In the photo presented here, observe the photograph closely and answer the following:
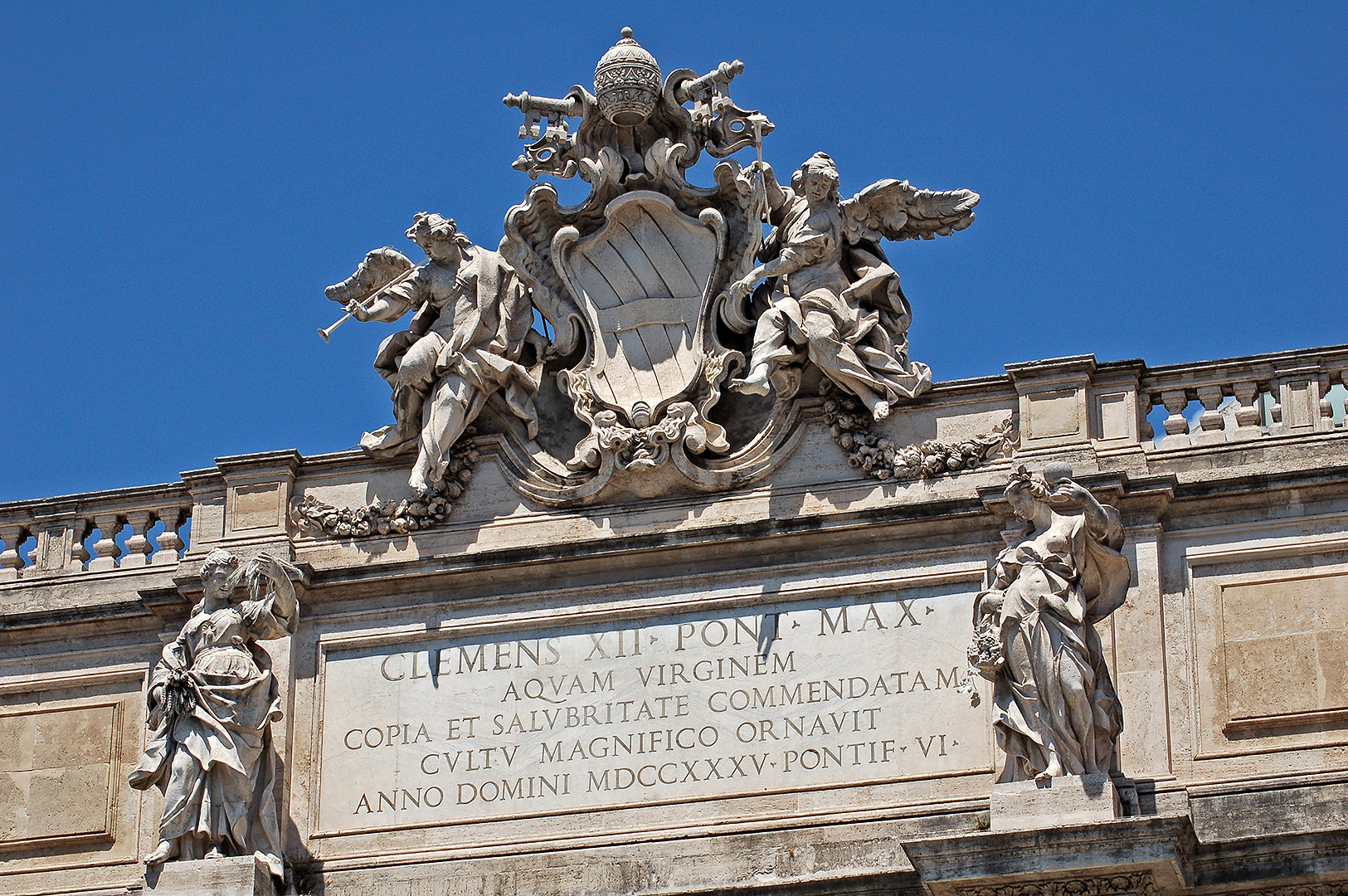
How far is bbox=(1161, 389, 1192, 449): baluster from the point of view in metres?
20.7

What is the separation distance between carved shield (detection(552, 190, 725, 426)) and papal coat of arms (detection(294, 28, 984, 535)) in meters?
0.01

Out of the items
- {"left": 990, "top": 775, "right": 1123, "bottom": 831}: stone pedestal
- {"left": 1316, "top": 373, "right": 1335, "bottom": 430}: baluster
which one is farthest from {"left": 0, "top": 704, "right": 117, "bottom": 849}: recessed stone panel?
{"left": 1316, "top": 373, "right": 1335, "bottom": 430}: baluster

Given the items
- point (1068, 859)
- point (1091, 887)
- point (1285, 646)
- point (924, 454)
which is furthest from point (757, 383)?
point (1091, 887)

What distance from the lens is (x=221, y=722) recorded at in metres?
20.8

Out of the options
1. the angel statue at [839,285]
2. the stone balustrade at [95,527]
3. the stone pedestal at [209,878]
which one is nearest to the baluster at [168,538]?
the stone balustrade at [95,527]

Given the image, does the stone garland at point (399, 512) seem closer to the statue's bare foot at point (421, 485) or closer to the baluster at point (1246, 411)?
the statue's bare foot at point (421, 485)

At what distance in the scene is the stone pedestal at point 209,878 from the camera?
797 inches

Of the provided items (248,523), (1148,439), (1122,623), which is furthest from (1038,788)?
(248,523)

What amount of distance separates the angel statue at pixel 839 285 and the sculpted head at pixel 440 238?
188cm

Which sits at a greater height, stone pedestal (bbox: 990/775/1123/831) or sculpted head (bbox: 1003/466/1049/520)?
sculpted head (bbox: 1003/466/1049/520)

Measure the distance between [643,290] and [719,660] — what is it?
266cm

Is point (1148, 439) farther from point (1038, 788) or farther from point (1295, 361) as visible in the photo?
point (1038, 788)

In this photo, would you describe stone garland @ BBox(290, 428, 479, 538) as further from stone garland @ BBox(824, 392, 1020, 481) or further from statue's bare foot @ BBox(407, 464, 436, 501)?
stone garland @ BBox(824, 392, 1020, 481)

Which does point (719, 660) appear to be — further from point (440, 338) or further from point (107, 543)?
point (107, 543)
